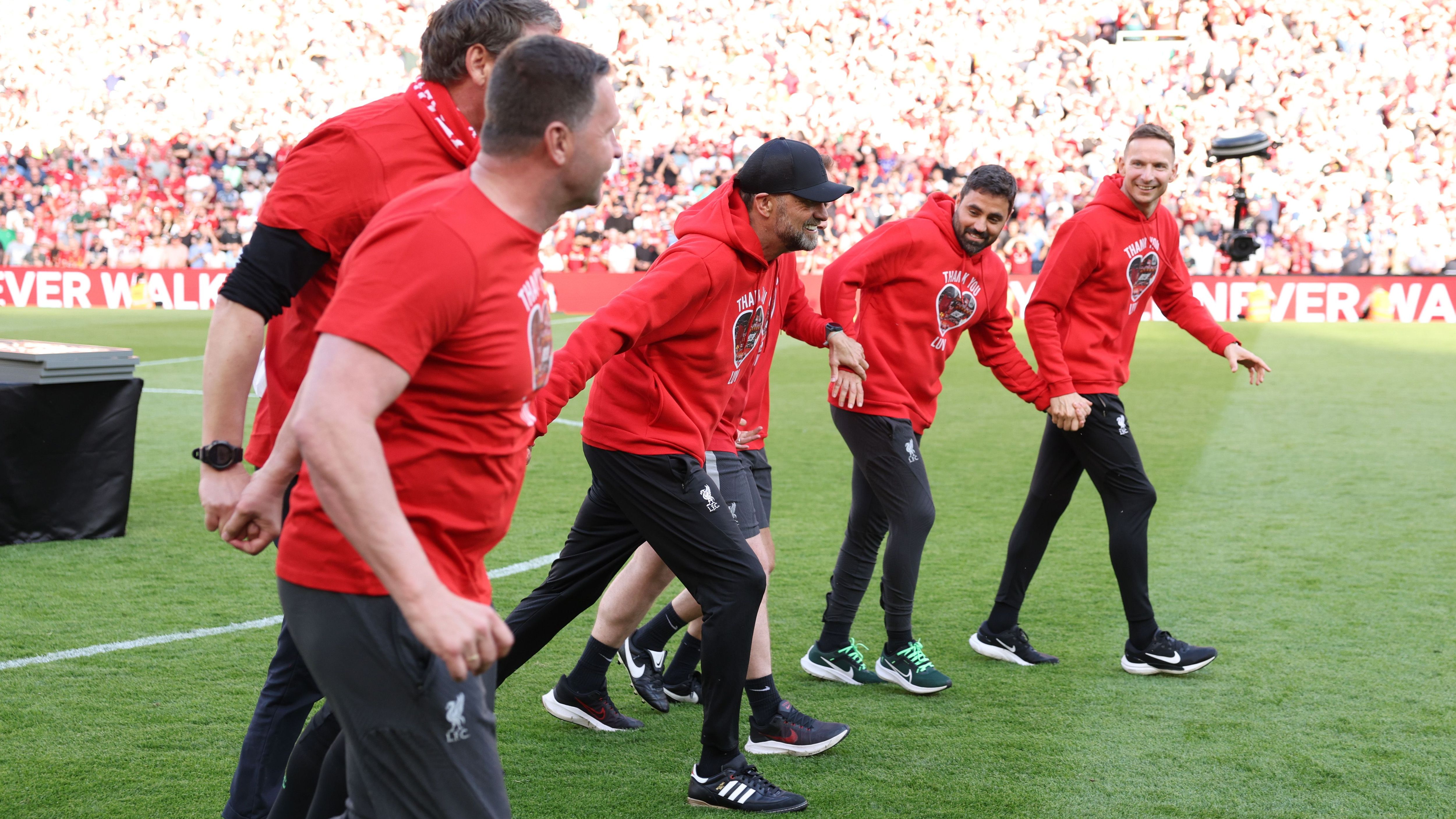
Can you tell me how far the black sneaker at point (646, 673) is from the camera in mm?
4855

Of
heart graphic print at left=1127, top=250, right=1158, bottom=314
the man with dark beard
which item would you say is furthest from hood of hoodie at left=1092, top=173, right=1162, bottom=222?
the man with dark beard

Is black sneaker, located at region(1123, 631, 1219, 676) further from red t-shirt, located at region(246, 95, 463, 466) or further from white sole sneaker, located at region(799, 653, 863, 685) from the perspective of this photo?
red t-shirt, located at region(246, 95, 463, 466)

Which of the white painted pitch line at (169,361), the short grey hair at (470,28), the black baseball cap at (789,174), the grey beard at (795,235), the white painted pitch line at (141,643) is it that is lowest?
the white painted pitch line at (169,361)

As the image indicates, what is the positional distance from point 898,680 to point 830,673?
31 cm

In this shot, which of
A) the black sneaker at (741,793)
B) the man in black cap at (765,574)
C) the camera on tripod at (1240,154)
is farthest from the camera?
the camera on tripod at (1240,154)

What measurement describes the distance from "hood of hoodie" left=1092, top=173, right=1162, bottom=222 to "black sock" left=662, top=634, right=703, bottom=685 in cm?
238

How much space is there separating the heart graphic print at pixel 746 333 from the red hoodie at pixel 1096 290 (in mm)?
1429

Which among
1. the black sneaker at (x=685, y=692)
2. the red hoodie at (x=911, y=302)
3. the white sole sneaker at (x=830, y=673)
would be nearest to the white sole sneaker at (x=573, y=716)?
the black sneaker at (x=685, y=692)

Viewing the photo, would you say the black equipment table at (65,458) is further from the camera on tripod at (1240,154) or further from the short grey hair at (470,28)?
the camera on tripod at (1240,154)

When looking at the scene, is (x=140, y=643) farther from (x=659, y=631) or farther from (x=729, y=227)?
(x=729, y=227)

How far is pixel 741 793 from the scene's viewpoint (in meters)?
3.85

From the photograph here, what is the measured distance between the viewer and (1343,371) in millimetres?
15922

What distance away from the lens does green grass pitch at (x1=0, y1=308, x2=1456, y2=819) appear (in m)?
4.02

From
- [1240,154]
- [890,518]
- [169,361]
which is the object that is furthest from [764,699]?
[169,361]
